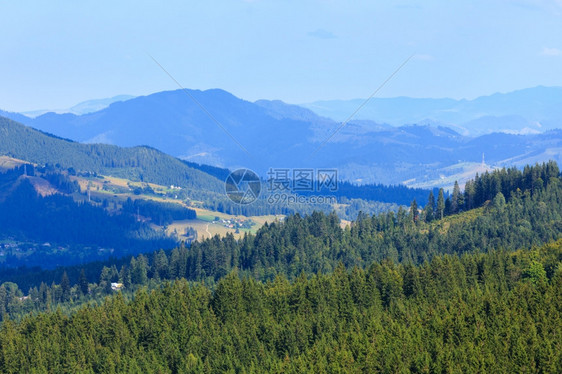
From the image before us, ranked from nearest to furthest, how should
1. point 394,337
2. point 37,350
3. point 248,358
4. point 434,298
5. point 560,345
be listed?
point 560,345, point 394,337, point 248,358, point 37,350, point 434,298

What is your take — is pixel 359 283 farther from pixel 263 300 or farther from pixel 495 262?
pixel 495 262

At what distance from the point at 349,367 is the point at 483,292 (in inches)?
1571

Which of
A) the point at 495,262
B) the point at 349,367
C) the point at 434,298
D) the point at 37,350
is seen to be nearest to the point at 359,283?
the point at 434,298

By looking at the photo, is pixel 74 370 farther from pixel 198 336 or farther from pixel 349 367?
pixel 349 367

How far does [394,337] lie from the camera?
321 feet

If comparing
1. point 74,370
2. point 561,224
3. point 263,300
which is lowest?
point 74,370

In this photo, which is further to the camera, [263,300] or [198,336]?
[263,300]

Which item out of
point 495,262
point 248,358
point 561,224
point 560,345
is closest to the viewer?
point 560,345

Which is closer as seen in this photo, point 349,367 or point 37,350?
point 349,367

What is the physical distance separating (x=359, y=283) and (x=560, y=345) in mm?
43877

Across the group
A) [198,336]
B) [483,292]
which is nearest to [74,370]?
[198,336]

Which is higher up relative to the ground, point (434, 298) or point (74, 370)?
point (434, 298)

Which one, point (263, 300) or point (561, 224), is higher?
point (561, 224)

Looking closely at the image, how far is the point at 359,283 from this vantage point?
127062 millimetres
